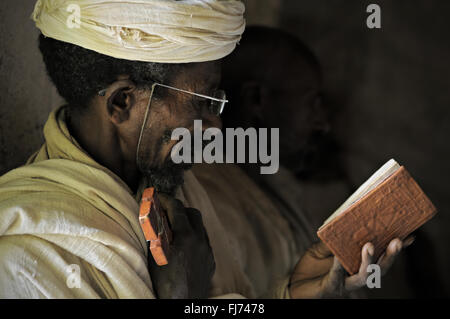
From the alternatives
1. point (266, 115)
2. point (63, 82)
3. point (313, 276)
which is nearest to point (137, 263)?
point (63, 82)

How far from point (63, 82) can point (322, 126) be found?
1.54 metres

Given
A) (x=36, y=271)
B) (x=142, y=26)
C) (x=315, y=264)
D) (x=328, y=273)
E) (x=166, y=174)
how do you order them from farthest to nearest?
1. (x=315, y=264)
2. (x=328, y=273)
3. (x=166, y=174)
4. (x=142, y=26)
5. (x=36, y=271)

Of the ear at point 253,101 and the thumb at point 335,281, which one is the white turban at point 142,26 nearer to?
the thumb at point 335,281

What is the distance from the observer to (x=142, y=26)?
4.54ft

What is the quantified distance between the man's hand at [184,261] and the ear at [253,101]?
42.5 inches

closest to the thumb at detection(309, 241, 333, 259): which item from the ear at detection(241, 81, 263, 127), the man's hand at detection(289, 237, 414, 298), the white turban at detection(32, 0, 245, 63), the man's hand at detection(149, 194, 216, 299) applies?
the man's hand at detection(289, 237, 414, 298)

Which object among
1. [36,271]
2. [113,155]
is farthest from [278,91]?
[36,271]

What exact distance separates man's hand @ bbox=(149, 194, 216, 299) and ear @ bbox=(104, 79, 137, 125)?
280mm

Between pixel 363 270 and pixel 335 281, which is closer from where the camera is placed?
pixel 363 270

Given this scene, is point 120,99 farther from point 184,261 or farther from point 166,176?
point 184,261

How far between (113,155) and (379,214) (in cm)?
82

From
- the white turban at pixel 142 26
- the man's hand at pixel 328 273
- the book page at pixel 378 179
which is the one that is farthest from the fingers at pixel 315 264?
the white turban at pixel 142 26

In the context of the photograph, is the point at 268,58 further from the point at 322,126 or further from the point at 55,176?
the point at 55,176
